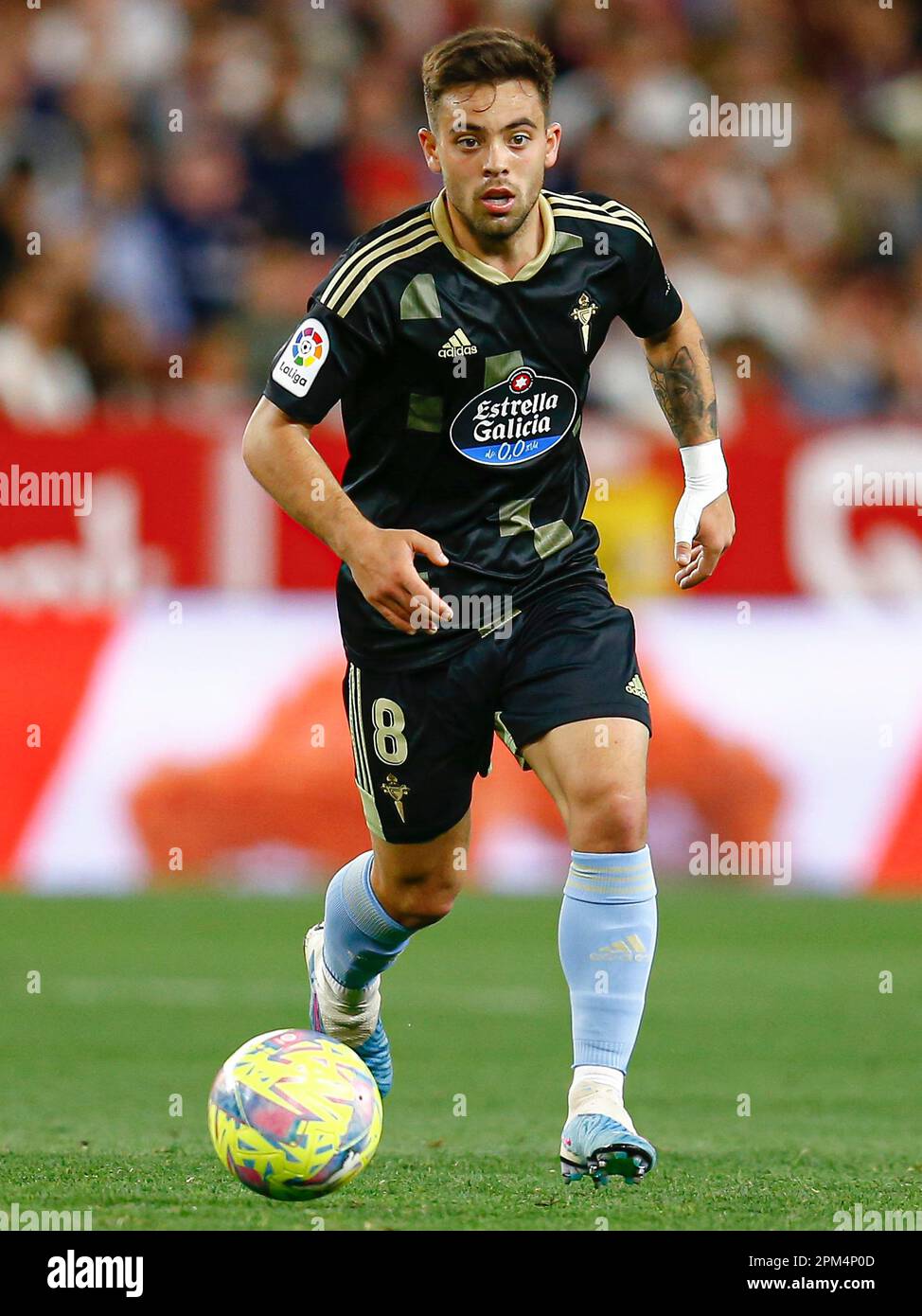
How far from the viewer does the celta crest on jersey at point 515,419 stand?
4.96 meters

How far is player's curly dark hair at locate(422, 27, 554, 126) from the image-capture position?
479 cm

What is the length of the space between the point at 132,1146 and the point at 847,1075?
2307 mm

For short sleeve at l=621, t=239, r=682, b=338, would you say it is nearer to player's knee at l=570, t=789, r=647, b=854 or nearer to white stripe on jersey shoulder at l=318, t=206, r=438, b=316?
white stripe on jersey shoulder at l=318, t=206, r=438, b=316

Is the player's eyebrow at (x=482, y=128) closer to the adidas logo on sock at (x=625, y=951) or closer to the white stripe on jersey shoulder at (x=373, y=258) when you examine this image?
the white stripe on jersey shoulder at (x=373, y=258)

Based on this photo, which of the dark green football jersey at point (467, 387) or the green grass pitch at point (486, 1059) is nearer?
the green grass pitch at point (486, 1059)

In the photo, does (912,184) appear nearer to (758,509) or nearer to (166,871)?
(758,509)

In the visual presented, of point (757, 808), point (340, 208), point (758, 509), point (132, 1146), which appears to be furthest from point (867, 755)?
point (132, 1146)

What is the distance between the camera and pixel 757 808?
1038 centimetres

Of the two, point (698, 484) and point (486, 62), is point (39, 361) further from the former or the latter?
point (486, 62)

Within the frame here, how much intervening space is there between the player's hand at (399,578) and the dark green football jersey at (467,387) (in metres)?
0.37

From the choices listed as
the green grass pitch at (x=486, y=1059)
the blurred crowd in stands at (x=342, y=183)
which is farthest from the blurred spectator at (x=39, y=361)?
the green grass pitch at (x=486, y=1059)

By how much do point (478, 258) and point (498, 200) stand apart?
0.17 m

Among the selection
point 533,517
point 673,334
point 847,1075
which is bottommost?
point 847,1075

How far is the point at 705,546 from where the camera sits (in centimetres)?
520
